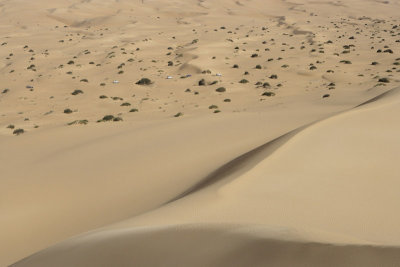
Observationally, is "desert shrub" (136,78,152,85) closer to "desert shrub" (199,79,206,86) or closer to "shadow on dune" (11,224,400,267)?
"desert shrub" (199,79,206,86)

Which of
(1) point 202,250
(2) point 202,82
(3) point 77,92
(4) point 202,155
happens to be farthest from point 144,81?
(1) point 202,250

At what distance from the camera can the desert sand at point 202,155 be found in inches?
185

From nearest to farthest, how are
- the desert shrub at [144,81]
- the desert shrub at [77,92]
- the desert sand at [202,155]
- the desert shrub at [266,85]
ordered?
1. the desert sand at [202,155]
2. the desert shrub at [266,85]
3. the desert shrub at [77,92]
4. the desert shrub at [144,81]

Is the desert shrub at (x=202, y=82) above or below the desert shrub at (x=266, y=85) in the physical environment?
below

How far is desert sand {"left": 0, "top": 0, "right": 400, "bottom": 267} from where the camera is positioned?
471 cm

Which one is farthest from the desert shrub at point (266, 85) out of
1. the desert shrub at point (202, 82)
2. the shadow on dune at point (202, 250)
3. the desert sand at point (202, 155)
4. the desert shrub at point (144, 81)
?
the shadow on dune at point (202, 250)

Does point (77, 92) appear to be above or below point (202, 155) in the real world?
below

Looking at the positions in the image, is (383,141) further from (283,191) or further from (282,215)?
(282,215)

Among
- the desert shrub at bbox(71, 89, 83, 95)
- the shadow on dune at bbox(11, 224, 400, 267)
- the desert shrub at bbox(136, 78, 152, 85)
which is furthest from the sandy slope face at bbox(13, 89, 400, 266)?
the desert shrub at bbox(71, 89, 83, 95)

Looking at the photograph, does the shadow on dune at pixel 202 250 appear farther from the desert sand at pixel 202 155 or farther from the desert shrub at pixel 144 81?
the desert shrub at pixel 144 81

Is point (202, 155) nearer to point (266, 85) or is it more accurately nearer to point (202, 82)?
point (266, 85)

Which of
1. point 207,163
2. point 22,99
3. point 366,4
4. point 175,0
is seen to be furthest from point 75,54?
point 366,4

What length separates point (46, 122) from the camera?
2217cm

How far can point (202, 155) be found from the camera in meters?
12.1
